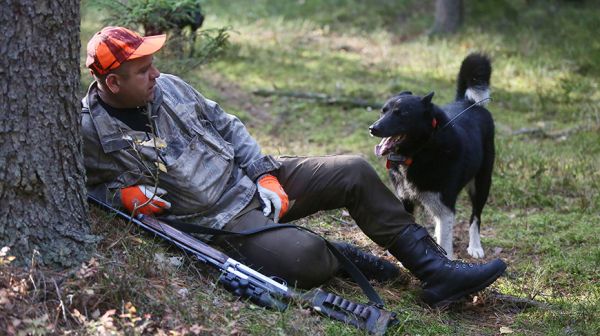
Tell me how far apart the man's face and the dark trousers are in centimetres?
86

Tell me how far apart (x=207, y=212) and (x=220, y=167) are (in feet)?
0.89

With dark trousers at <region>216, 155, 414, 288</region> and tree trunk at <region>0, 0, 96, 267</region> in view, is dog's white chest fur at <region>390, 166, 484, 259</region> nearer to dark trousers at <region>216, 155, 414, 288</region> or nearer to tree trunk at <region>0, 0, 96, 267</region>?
dark trousers at <region>216, 155, 414, 288</region>

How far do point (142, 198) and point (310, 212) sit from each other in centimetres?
111

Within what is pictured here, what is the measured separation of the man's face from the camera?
3.75 meters

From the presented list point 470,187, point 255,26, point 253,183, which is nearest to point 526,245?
point 470,187

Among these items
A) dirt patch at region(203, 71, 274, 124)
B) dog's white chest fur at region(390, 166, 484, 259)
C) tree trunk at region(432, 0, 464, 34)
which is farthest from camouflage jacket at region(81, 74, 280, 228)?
tree trunk at region(432, 0, 464, 34)

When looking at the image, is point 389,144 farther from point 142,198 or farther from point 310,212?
point 142,198

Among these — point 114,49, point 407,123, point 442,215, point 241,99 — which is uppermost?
point 114,49

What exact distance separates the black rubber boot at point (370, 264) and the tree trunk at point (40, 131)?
1708 millimetres

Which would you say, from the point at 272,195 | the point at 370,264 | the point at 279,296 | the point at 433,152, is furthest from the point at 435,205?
the point at 279,296

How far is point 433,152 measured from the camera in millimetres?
5035

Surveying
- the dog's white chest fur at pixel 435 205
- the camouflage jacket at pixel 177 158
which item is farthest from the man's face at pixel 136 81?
the dog's white chest fur at pixel 435 205

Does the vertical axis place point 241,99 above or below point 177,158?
below

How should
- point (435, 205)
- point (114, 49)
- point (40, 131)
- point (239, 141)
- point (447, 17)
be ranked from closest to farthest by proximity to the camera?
1. point (40, 131)
2. point (114, 49)
3. point (239, 141)
4. point (435, 205)
5. point (447, 17)
